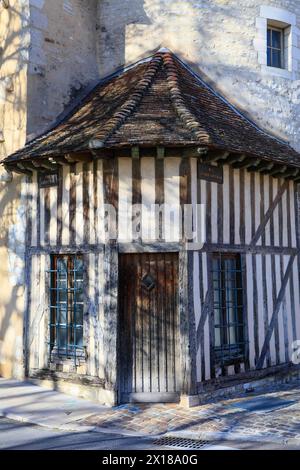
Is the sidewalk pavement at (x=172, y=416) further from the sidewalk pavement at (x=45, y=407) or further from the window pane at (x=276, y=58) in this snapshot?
the window pane at (x=276, y=58)

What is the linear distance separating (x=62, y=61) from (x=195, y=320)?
15.5ft

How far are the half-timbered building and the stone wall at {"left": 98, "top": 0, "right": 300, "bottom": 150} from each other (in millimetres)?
605

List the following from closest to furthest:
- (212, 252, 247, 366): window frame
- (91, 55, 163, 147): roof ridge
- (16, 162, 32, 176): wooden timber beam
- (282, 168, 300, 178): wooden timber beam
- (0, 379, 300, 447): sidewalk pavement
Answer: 1. (0, 379, 300, 447): sidewalk pavement
2. (91, 55, 163, 147): roof ridge
3. (212, 252, 247, 366): window frame
4. (16, 162, 32, 176): wooden timber beam
5. (282, 168, 300, 178): wooden timber beam

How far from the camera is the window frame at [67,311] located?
676cm

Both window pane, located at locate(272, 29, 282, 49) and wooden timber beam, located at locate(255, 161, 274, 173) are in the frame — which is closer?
wooden timber beam, located at locate(255, 161, 274, 173)

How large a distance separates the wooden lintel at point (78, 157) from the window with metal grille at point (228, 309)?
2118 millimetres

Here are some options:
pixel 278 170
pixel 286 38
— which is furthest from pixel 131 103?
pixel 286 38

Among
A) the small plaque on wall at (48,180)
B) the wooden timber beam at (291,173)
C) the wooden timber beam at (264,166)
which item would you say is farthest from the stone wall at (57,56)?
the wooden timber beam at (291,173)

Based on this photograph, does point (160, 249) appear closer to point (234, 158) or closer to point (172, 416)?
point (234, 158)

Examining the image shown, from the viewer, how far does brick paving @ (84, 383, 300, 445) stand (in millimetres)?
5051

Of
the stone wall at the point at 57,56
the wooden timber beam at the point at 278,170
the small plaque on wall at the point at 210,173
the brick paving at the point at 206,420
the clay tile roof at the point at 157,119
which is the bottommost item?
the brick paving at the point at 206,420

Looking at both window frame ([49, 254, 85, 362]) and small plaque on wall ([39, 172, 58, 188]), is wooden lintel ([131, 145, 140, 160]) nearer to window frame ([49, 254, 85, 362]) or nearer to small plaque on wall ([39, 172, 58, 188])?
small plaque on wall ([39, 172, 58, 188])

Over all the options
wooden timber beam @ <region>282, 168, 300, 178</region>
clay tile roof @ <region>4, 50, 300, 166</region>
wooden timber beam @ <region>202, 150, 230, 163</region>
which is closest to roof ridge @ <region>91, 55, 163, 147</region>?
clay tile roof @ <region>4, 50, 300, 166</region>
